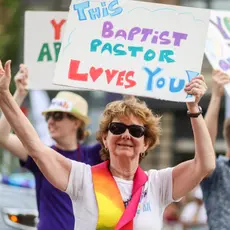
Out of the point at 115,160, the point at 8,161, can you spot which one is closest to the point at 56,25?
the point at 115,160

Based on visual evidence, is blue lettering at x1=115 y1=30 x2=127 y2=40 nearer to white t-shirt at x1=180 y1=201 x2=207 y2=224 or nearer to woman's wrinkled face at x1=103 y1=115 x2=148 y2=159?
woman's wrinkled face at x1=103 y1=115 x2=148 y2=159

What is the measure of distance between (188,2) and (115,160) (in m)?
23.9

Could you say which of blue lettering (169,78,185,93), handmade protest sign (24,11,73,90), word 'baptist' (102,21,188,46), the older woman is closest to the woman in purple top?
handmade protest sign (24,11,73,90)

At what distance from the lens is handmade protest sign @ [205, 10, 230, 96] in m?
6.70

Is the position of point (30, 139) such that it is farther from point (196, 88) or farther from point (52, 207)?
point (52, 207)

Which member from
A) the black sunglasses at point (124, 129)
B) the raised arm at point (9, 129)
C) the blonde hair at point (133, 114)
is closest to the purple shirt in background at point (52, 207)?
the raised arm at point (9, 129)

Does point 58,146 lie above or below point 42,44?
below

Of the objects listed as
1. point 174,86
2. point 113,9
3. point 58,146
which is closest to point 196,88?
point 174,86

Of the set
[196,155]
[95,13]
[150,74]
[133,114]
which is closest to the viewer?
[196,155]

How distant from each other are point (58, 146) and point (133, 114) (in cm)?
192

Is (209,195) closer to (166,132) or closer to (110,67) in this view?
(110,67)

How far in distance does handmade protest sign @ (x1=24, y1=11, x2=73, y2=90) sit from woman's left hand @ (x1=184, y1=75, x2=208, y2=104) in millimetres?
2020

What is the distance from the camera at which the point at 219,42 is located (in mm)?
6992

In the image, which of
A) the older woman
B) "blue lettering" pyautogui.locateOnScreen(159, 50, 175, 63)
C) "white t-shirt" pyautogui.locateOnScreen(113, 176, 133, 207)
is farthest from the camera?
"blue lettering" pyautogui.locateOnScreen(159, 50, 175, 63)
